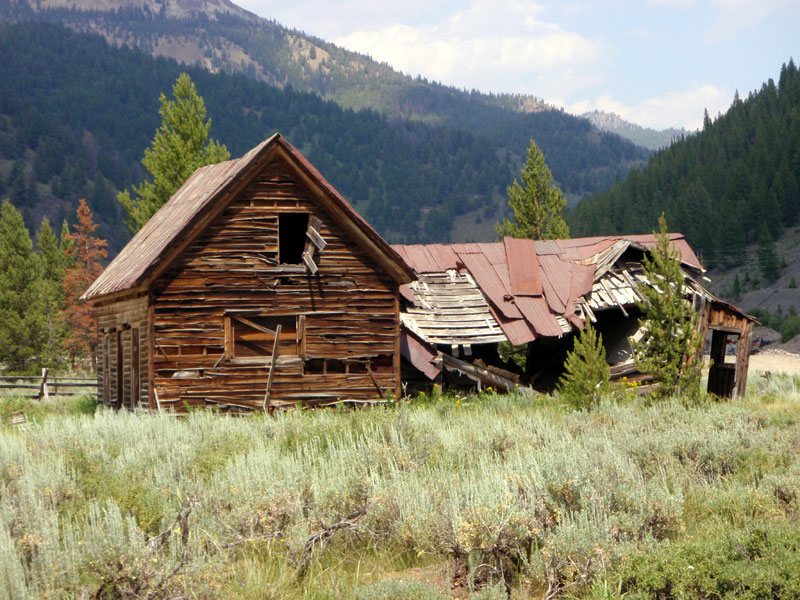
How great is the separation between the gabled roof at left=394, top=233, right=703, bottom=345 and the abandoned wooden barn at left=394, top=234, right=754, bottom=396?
0.10ft

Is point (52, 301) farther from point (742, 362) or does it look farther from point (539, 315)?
point (742, 362)

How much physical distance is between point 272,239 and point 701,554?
1364cm

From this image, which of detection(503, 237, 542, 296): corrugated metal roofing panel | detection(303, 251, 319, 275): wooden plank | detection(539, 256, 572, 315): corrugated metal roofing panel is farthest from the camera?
detection(503, 237, 542, 296): corrugated metal roofing panel

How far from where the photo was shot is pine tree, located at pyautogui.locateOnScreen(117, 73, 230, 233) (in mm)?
36219

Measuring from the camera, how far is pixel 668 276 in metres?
17.7

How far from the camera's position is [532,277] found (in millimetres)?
23922

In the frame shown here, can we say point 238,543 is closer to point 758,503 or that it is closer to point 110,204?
point 758,503

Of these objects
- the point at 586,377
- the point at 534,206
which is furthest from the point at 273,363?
the point at 534,206

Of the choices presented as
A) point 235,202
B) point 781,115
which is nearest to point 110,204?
point 781,115

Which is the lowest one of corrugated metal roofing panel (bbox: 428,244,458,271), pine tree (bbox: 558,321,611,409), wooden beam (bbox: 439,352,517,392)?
wooden beam (bbox: 439,352,517,392)

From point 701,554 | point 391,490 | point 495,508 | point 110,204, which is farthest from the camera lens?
point 110,204

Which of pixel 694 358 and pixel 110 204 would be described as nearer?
pixel 694 358

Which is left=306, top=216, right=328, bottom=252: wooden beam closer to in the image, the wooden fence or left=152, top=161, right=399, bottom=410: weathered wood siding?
left=152, top=161, right=399, bottom=410: weathered wood siding

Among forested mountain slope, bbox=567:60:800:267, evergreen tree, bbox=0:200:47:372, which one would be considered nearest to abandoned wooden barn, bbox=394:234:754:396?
evergreen tree, bbox=0:200:47:372
